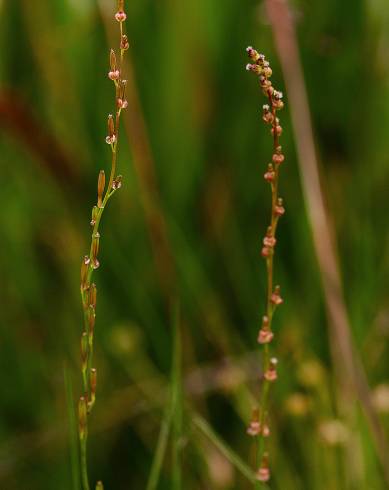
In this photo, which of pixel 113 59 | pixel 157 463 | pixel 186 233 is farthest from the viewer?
pixel 186 233


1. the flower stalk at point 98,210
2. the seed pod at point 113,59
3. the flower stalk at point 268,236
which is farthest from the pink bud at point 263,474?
the seed pod at point 113,59

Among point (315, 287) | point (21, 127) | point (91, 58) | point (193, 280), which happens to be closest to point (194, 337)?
point (193, 280)

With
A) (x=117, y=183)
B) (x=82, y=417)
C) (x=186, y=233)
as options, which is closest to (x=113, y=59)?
(x=117, y=183)

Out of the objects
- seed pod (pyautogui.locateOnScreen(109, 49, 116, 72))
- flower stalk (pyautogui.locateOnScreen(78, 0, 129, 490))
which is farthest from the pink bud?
seed pod (pyautogui.locateOnScreen(109, 49, 116, 72))

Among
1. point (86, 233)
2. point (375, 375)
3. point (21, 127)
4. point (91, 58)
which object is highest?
point (91, 58)

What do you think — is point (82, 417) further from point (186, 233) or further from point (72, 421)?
point (186, 233)

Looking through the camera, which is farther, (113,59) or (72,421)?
(72,421)

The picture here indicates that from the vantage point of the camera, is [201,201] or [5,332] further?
[201,201]

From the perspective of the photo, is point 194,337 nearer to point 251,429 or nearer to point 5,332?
point 5,332
